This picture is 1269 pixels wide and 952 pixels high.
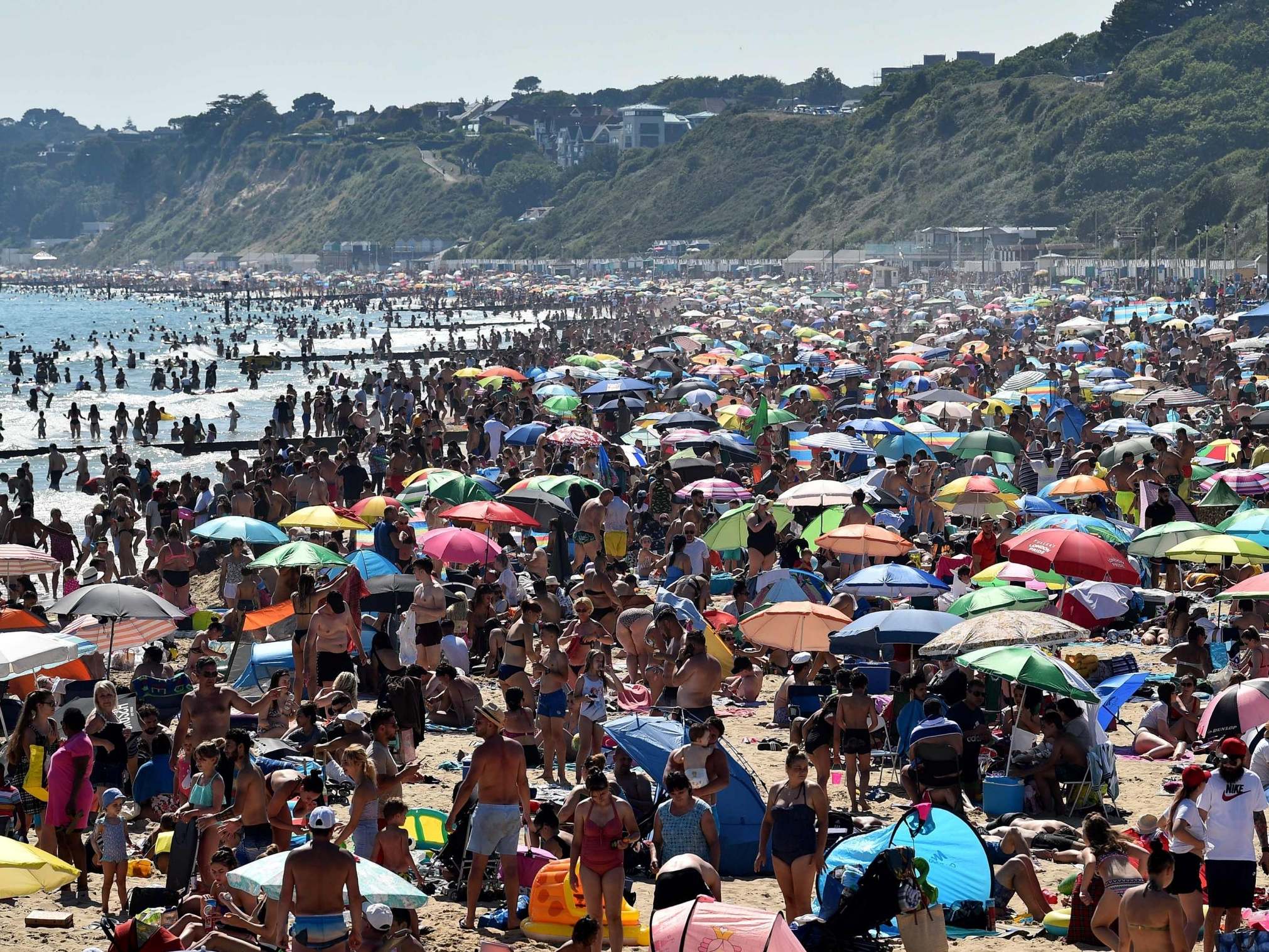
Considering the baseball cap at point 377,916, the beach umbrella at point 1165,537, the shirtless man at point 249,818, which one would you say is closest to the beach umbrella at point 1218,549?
the beach umbrella at point 1165,537

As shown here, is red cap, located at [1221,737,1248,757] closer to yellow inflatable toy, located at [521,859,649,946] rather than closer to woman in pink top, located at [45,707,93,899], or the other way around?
yellow inflatable toy, located at [521,859,649,946]

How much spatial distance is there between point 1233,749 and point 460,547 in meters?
8.55

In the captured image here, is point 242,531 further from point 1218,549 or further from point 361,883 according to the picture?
point 361,883

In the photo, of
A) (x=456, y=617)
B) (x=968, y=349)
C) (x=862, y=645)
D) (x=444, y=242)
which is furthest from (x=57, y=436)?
(x=444, y=242)

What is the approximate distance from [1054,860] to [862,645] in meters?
2.68

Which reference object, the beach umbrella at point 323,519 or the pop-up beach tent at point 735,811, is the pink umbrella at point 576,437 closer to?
the beach umbrella at point 323,519

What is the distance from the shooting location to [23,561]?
45.3ft

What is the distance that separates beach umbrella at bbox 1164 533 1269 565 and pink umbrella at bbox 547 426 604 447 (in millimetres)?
8704

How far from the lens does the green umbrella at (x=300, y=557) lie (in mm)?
12906

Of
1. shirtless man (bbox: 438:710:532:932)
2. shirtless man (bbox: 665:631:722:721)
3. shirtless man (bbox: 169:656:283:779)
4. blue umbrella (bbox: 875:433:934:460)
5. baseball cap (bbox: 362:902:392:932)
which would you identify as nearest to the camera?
baseball cap (bbox: 362:902:392:932)

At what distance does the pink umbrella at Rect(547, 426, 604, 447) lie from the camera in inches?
797

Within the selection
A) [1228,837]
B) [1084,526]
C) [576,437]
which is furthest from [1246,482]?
[1228,837]

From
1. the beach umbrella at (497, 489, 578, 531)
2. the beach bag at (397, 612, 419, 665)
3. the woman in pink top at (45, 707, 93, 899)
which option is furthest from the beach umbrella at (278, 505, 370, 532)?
the woman in pink top at (45, 707, 93, 899)

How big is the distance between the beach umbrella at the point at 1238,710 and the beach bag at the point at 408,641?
221 inches
